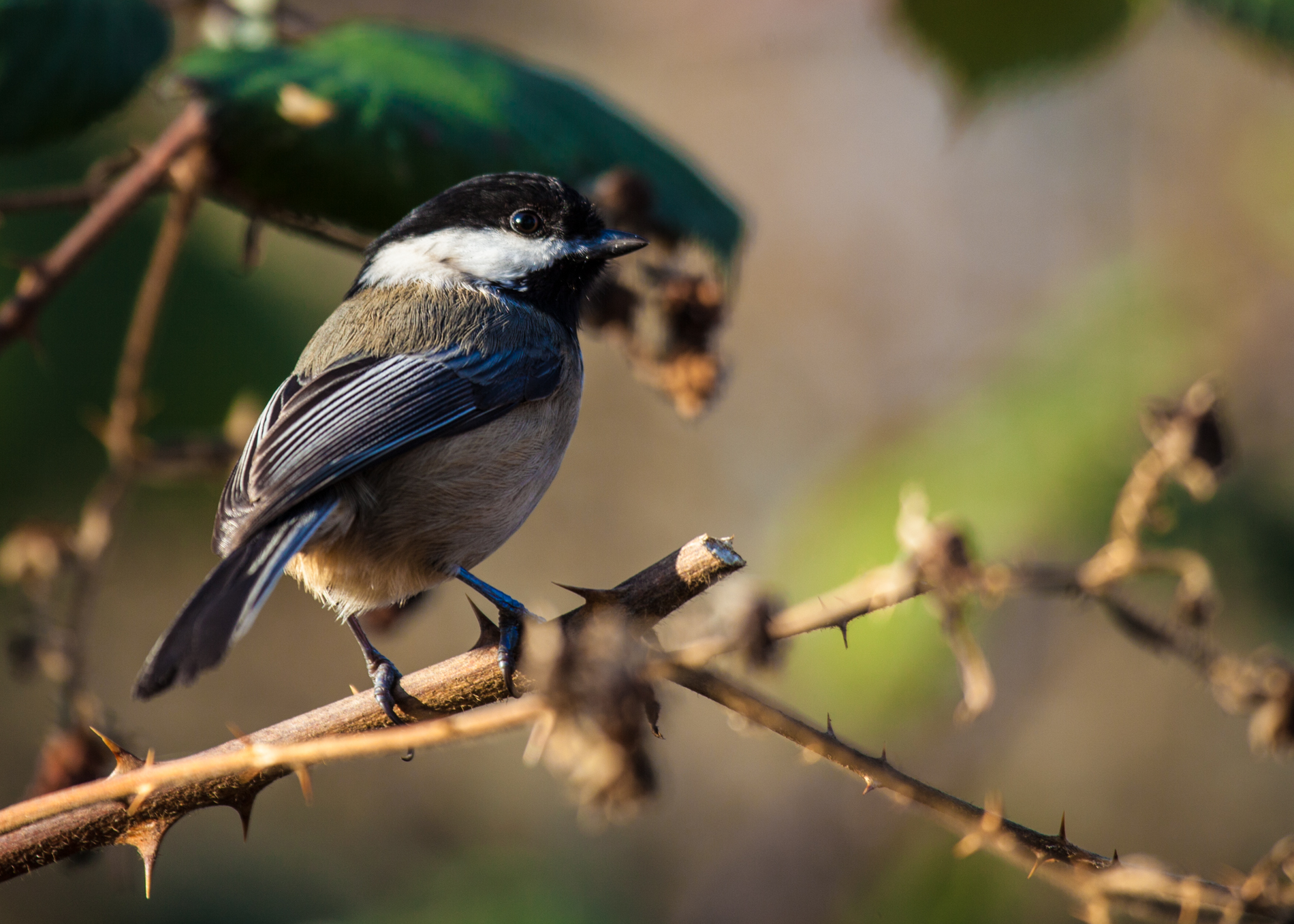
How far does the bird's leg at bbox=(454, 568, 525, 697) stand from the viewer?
1429 mm

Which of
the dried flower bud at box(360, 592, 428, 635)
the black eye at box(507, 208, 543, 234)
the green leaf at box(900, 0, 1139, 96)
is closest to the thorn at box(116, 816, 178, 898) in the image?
the dried flower bud at box(360, 592, 428, 635)

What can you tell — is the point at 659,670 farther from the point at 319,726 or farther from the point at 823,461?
the point at 823,461

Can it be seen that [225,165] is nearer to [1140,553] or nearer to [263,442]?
[263,442]

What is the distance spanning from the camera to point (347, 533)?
6.15 ft

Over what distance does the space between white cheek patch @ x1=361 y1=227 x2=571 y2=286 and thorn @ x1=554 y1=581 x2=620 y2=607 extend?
3.84 ft

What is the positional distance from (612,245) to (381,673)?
0.93m

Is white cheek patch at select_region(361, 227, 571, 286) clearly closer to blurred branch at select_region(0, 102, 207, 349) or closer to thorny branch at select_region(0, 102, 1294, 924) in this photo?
thorny branch at select_region(0, 102, 1294, 924)

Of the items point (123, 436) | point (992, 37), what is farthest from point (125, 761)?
point (992, 37)

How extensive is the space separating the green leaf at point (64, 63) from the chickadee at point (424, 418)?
1.67 ft

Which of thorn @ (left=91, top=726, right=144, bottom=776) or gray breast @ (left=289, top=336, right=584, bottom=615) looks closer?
thorn @ (left=91, top=726, right=144, bottom=776)

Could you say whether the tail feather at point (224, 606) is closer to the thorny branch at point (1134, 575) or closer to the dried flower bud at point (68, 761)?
the dried flower bud at point (68, 761)

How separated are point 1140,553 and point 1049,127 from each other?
3.68m

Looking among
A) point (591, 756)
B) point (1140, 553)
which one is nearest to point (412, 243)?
point (1140, 553)

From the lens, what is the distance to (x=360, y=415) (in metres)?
1.88
